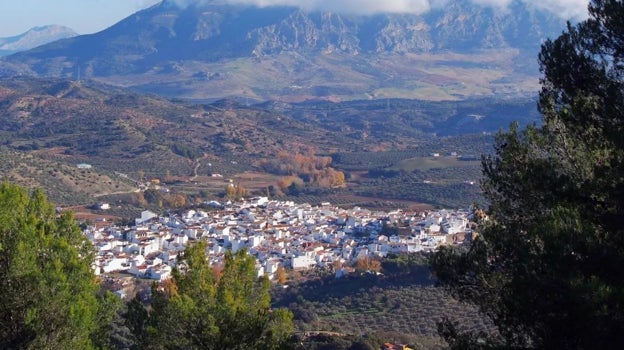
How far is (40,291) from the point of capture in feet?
23.5

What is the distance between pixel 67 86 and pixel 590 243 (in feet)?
334

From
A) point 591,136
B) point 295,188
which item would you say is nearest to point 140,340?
point 591,136

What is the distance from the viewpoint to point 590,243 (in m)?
6.16

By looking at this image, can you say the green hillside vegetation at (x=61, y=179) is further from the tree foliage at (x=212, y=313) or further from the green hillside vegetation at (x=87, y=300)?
the tree foliage at (x=212, y=313)

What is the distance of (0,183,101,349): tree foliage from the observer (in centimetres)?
716

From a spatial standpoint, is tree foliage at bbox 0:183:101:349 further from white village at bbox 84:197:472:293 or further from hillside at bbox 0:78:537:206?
hillside at bbox 0:78:537:206

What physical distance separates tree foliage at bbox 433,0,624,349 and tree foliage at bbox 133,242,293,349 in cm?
192

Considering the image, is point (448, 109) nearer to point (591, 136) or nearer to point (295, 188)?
point (295, 188)

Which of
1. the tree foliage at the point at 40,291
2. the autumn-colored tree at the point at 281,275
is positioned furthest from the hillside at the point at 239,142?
the tree foliage at the point at 40,291

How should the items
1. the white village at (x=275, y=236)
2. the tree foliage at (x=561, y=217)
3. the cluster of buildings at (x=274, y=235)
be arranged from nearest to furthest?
the tree foliage at (x=561, y=217), the white village at (x=275, y=236), the cluster of buildings at (x=274, y=235)

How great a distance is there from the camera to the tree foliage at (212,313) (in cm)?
788

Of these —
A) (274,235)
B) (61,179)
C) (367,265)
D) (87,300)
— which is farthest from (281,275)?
(61,179)

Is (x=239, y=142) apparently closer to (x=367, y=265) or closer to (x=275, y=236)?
(x=275, y=236)

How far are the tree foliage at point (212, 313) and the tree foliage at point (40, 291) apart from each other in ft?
2.67
